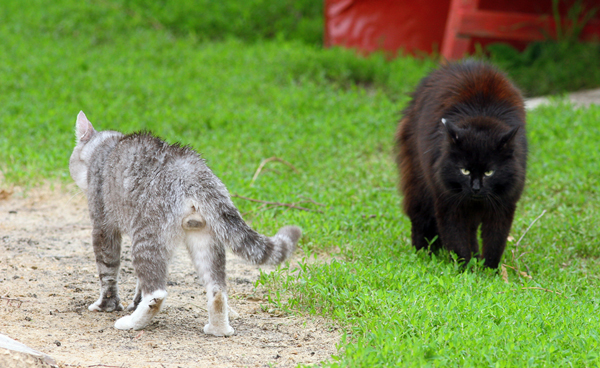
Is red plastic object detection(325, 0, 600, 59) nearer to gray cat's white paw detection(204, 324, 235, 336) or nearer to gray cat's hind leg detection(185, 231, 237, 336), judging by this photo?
gray cat's hind leg detection(185, 231, 237, 336)

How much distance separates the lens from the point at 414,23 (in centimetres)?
1155

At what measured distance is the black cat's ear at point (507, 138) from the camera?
438cm

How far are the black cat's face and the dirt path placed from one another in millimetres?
1535

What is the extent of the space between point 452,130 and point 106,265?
8.34 ft

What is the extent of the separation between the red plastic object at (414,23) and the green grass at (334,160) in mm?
859

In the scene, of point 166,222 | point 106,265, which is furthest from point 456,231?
point 106,265

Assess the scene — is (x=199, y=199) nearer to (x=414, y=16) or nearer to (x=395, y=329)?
(x=395, y=329)

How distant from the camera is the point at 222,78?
9977mm

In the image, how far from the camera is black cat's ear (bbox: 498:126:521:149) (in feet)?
14.4

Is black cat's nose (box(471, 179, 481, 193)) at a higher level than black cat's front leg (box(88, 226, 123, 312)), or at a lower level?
higher

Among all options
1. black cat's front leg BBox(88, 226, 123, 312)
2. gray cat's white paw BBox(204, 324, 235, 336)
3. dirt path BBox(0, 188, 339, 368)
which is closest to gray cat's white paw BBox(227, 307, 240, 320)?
dirt path BBox(0, 188, 339, 368)

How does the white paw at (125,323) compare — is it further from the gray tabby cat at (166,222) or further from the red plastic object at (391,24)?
the red plastic object at (391,24)

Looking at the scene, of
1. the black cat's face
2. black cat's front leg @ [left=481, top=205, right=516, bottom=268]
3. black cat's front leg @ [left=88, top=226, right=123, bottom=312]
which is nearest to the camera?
black cat's front leg @ [left=88, top=226, right=123, bottom=312]

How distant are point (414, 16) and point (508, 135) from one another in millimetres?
7623
